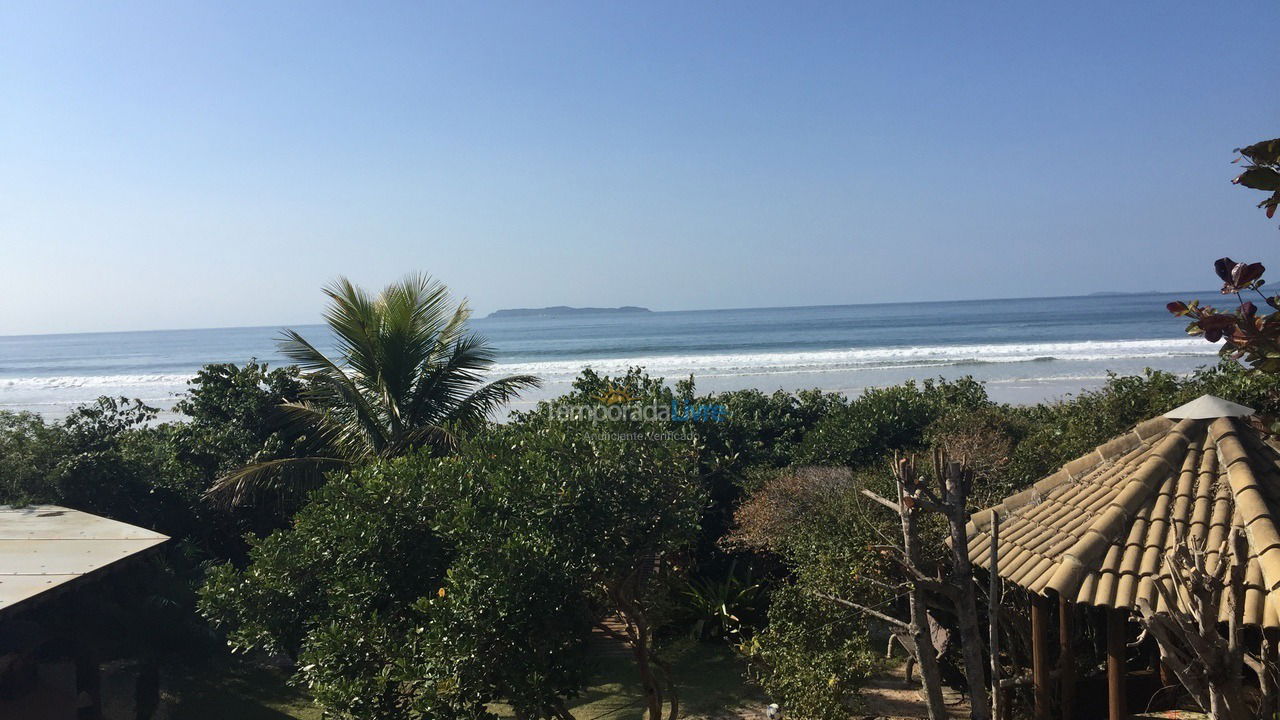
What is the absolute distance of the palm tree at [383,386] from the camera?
9.80 meters

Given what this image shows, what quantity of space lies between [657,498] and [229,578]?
3.18 metres

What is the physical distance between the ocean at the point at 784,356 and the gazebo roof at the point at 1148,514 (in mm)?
16538

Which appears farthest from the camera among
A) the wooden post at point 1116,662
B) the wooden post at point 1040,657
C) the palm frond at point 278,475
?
the palm frond at point 278,475

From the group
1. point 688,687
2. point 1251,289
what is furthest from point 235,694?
point 1251,289


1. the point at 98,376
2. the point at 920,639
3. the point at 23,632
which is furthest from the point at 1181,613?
the point at 98,376

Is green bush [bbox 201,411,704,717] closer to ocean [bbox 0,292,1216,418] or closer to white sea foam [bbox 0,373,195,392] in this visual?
ocean [bbox 0,292,1216,418]

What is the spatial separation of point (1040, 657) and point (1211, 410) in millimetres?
2199

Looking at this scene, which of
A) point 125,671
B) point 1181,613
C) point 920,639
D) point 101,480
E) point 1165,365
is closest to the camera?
point 1181,613

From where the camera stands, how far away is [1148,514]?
4965 millimetres

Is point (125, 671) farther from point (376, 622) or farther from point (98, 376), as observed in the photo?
point (98, 376)

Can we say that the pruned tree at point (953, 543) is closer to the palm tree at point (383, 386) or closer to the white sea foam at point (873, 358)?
the palm tree at point (383, 386)

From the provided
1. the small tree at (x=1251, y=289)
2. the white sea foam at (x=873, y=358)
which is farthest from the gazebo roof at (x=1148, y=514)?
the white sea foam at (x=873, y=358)

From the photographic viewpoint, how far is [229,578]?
230 inches

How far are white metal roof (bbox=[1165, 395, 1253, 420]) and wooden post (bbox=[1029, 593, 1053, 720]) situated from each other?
1.69 m
